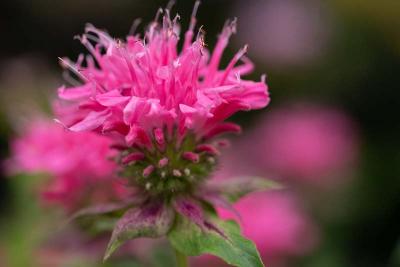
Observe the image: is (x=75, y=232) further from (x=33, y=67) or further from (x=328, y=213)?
(x=33, y=67)

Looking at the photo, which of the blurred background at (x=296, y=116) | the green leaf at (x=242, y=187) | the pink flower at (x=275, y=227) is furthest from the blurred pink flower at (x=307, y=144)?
the green leaf at (x=242, y=187)

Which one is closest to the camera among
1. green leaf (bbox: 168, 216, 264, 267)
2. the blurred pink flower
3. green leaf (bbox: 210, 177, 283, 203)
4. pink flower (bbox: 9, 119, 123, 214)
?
green leaf (bbox: 168, 216, 264, 267)

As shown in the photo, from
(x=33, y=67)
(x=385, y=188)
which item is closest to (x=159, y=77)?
(x=385, y=188)

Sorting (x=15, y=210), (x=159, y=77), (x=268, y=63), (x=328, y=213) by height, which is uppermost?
(x=159, y=77)

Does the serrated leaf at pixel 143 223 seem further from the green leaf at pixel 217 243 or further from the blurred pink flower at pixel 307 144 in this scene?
the blurred pink flower at pixel 307 144

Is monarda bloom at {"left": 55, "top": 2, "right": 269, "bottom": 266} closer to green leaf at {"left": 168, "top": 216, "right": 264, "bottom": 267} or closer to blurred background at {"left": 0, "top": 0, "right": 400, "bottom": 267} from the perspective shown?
green leaf at {"left": 168, "top": 216, "right": 264, "bottom": 267}

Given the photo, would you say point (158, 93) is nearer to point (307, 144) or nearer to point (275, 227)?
point (275, 227)

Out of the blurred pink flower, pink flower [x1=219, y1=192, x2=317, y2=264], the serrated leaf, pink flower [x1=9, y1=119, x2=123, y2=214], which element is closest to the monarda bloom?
the serrated leaf
